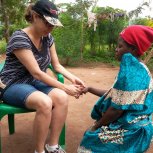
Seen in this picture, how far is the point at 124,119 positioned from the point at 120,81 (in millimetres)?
310

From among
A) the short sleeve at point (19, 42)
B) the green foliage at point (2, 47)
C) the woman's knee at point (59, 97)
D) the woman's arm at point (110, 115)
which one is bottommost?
the green foliage at point (2, 47)

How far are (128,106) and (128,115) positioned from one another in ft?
0.30

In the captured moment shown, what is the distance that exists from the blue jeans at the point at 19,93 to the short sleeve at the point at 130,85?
82 cm

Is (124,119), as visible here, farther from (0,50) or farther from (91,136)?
(0,50)

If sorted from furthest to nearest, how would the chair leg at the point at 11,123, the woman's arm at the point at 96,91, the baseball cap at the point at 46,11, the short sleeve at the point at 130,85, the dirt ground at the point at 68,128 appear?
the chair leg at the point at 11,123, the dirt ground at the point at 68,128, the woman's arm at the point at 96,91, the baseball cap at the point at 46,11, the short sleeve at the point at 130,85

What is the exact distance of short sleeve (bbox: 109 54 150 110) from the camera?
212 centimetres

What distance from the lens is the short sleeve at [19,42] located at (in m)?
2.70

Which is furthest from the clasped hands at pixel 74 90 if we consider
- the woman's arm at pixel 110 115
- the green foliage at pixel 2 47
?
the green foliage at pixel 2 47

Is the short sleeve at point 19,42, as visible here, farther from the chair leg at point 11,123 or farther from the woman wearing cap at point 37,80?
the chair leg at point 11,123

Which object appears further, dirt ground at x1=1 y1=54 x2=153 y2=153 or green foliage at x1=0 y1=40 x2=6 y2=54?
green foliage at x1=0 y1=40 x2=6 y2=54

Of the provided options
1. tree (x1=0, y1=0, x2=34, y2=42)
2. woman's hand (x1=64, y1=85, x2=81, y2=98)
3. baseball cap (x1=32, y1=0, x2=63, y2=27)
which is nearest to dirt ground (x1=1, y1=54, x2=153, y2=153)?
woman's hand (x1=64, y1=85, x2=81, y2=98)

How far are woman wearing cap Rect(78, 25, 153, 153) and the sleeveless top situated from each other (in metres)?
0.83

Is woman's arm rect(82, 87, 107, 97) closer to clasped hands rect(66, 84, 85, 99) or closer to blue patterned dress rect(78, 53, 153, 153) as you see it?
clasped hands rect(66, 84, 85, 99)

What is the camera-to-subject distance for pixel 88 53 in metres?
10.6
